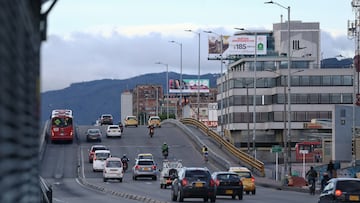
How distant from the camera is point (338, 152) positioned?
270 ft

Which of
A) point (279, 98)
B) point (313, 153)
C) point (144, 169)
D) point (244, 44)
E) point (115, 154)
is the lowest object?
point (144, 169)

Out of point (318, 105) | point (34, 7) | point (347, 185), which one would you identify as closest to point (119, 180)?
point (347, 185)

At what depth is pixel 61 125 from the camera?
8762 cm

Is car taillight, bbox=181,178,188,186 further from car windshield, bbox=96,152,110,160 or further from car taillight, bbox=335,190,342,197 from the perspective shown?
car windshield, bbox=96,152,110,160

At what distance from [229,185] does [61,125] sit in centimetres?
4484

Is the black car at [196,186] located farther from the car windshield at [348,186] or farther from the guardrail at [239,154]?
the guardrail at [239,154]

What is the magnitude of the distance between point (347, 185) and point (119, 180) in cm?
3589

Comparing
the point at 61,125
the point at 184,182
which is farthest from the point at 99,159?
the point at 184,182

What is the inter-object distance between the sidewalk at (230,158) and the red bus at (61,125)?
12873 mm

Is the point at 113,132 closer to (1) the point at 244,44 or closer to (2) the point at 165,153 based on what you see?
(2) the point at 165,153

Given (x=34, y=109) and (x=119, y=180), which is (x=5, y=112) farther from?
(x=119, y=180)

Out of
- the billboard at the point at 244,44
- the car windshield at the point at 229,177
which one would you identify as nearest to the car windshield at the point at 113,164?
the car windshield at the point at 229,177

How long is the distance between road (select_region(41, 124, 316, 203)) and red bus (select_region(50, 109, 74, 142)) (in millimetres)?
1076

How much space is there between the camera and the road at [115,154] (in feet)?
160
